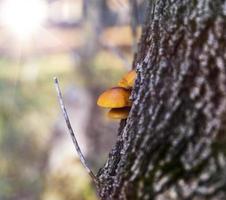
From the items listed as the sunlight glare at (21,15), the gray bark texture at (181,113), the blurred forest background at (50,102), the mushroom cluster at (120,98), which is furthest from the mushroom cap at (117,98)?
the sunlight glare at (21,15)

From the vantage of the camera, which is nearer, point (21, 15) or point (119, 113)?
point (119, 113)

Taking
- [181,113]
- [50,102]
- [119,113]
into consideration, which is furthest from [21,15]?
[181,113]

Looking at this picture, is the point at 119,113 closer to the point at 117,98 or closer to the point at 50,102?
the point at 117,98

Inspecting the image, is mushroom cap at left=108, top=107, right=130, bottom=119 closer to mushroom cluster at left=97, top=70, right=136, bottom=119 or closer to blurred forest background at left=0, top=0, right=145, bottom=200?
mushroom cluster at left=97, top=70, right=136, bottom=119

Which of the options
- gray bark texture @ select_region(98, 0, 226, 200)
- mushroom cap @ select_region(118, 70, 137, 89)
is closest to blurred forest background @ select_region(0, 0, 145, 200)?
mushroom cap @ select_region(118, 70, 137, 89)

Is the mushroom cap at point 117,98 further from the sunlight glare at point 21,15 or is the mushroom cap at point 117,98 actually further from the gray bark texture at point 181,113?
the sunlight glare at point 21,15

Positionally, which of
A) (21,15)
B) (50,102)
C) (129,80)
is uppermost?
(129,80)

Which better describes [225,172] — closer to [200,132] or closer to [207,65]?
[200,132]
